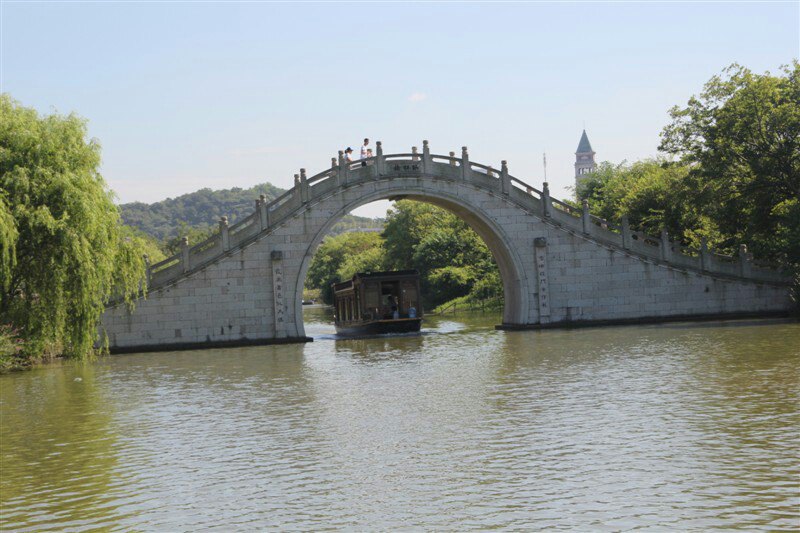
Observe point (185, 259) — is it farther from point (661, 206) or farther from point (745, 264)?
point (661, 206)

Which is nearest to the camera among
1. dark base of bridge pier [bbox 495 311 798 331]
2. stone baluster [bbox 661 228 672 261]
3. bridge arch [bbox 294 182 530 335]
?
bridge arch [bbox 294 182 530 335]

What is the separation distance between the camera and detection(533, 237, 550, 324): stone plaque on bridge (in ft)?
115

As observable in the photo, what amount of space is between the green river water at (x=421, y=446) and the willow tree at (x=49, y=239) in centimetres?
147

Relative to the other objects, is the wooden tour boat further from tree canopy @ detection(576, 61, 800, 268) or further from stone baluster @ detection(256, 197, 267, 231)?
tree canopy @ detection(576, 61, 800, 268)

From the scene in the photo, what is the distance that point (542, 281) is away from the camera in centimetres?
3512

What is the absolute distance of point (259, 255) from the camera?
107 feet

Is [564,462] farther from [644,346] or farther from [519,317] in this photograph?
[519,317]

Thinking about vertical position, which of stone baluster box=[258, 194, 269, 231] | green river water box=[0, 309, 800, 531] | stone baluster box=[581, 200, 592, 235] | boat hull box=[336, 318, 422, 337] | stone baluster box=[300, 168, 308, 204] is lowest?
green river water box=[0, 309, 800, 531]

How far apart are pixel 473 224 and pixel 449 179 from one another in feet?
8.81

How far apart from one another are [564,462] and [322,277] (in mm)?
106222

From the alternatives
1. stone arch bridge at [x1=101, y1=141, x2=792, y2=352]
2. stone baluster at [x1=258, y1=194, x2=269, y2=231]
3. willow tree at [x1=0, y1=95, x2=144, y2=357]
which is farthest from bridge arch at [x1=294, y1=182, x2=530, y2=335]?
willow tree at [x1=0, y1=95, x2=144, y2=357]

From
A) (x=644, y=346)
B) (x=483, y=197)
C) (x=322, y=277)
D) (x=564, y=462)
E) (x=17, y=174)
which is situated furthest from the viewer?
(x=322, y=277)

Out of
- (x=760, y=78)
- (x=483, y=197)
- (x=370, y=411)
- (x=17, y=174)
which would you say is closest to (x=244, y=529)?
(x=370, y=411)

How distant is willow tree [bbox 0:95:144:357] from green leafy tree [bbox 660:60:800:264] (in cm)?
2138
